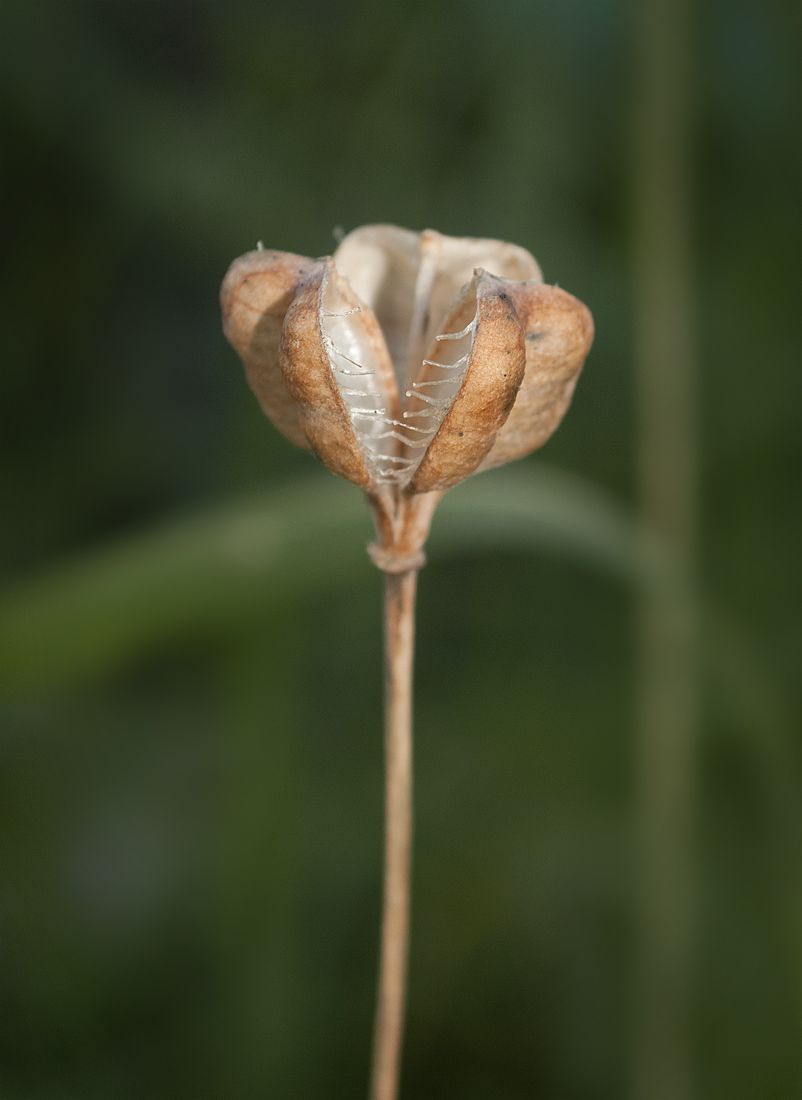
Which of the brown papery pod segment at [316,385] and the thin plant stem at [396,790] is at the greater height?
the brown papery pod segment at [316,385]

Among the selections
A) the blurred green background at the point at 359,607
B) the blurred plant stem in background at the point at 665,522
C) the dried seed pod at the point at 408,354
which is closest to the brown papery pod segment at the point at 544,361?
the dried seed pod at the point at 408,354

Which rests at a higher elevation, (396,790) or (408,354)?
(408,354)

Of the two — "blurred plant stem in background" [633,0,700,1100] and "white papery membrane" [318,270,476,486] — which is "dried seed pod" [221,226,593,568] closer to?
"white papery membrane" [318,270,476,486]

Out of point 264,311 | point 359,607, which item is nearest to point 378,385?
point 264,311

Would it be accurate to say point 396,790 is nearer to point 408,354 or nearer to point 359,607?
point 408,354

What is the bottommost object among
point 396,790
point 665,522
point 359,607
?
point 396,790

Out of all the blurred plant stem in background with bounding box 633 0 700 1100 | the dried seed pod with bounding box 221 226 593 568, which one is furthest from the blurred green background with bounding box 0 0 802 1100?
the dried seed pod with bounding box 221 226 593 568

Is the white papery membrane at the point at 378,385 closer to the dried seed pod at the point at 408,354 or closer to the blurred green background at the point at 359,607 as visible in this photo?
the dried seed pod at the point at 408,354

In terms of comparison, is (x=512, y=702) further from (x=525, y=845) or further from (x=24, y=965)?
(x=24, y=965)
